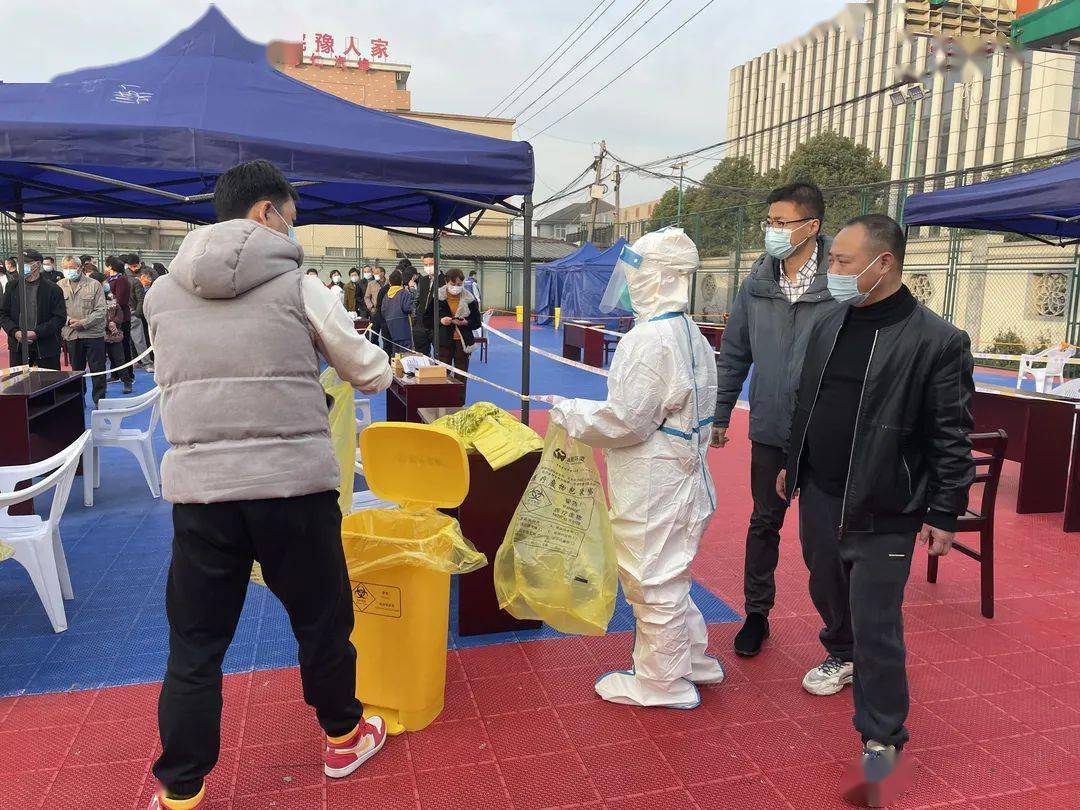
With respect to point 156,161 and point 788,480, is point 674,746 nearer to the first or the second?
point 788,480

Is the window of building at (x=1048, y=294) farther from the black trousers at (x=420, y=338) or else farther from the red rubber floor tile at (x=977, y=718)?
the red rubber floor tile at (x=977, y=718)

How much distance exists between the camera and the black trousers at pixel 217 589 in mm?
2070

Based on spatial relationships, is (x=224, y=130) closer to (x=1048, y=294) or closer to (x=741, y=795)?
(x=741, y=795)

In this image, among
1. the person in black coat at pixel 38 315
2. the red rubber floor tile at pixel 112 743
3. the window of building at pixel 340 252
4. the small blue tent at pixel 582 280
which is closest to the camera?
the red rubber floor tile at pixel 112 743

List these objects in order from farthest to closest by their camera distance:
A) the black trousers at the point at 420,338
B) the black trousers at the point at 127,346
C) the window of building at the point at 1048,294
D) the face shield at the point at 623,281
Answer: the window of building at the point at 1048,294
the black trousers at the point at 127,346
the black trousers at the point at 420,338
the face shield at the point at 623,281

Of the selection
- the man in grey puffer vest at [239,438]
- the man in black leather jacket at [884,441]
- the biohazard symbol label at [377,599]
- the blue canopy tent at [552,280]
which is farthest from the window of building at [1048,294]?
the man in grey puffer vest at [239,438]

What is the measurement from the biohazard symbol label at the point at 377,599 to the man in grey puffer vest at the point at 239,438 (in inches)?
12.3

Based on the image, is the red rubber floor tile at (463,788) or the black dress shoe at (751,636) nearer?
the red rubber floor tile at (463,788)

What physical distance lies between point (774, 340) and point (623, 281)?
70cm

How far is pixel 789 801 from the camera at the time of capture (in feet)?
7.72

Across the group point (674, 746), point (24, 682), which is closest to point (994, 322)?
point (674, 746)

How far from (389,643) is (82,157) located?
9.38 ft

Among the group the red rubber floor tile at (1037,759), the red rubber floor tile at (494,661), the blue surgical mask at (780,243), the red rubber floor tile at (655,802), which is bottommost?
the red rubber floor tile at (655,802)

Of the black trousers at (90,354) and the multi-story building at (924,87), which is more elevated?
the multi-story building at (924,87)
